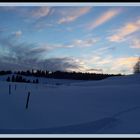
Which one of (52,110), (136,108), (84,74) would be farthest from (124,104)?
(84,74)

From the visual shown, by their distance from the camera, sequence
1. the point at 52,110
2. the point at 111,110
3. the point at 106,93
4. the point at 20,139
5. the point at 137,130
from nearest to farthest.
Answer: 1. the point at 20,139
2. the point at 137,130
3. the point at 52,110
4. the point at 111,110
5. the point at 106,93

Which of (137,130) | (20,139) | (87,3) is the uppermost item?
(87,3)

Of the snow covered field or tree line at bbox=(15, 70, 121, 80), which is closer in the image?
the snow covered field

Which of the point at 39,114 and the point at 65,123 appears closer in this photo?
the point at 65,123

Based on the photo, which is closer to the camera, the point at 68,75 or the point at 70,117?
the point at 70,117

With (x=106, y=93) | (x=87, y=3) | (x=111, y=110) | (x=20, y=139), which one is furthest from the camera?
(x=106, y=93)

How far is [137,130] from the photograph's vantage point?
11.1 meters

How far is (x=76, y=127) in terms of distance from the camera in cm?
1156

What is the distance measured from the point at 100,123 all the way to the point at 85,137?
679 cm

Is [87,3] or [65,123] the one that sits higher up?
[87,3]

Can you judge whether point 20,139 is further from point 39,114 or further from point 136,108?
point 136,108

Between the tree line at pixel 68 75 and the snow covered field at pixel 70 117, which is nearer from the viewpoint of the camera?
the snow covered field at pixel 70 117

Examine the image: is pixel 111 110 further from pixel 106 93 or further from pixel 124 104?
pixel 106 93

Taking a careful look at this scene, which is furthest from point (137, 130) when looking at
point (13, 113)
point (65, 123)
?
point (13, 113)
